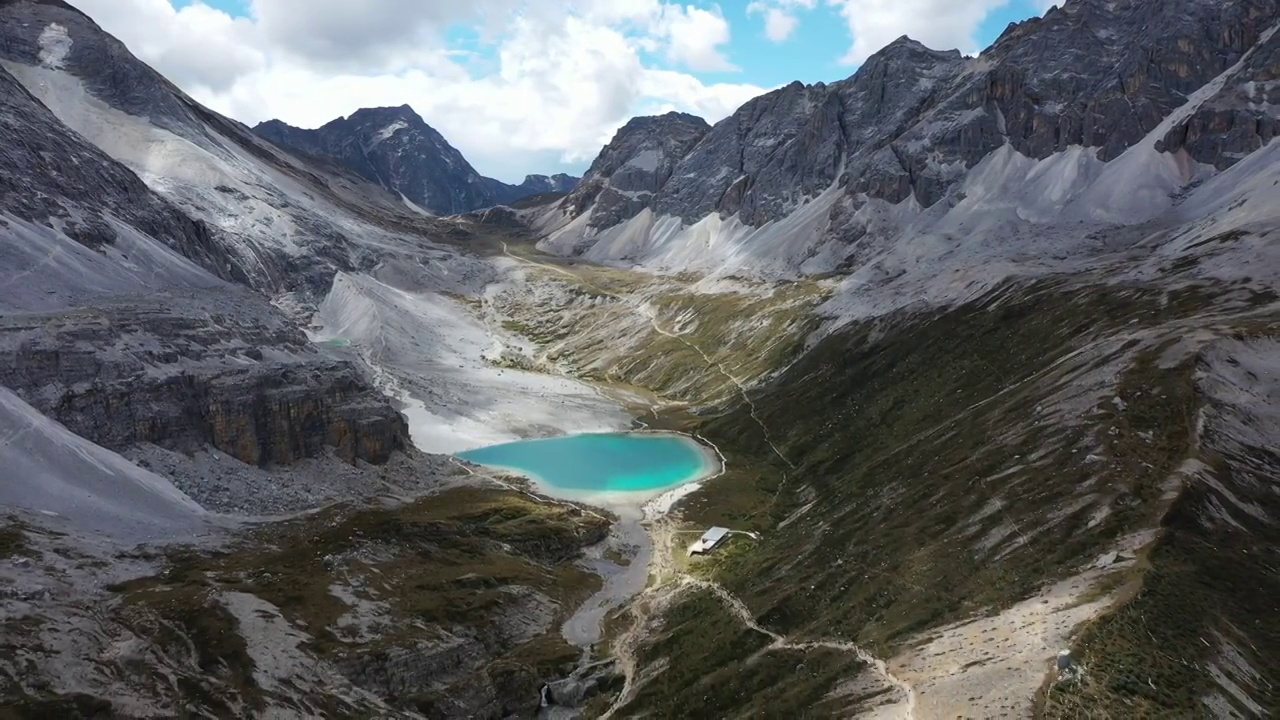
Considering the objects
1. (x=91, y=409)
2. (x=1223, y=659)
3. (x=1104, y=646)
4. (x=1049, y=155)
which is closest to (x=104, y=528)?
(x=91, y=409)

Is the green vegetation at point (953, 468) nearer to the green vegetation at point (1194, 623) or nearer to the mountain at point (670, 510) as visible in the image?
the mountain at point (670, 510)

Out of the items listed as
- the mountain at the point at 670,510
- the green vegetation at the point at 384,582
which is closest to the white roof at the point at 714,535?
the mountain at the point at 670,510

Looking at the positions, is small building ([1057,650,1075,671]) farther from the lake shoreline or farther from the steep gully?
the lake shoreline

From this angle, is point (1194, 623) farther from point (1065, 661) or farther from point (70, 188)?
point (70, 188)

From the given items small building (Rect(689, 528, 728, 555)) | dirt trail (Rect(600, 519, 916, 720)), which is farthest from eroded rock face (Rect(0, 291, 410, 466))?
small building (Rect(689, 528, 728, 555))

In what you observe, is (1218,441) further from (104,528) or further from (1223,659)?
(104,528)

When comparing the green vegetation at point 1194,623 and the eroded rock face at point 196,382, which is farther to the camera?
the eroded rock face at point 196,382

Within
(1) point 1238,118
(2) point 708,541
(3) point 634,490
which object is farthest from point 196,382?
(1) point 1238,118
